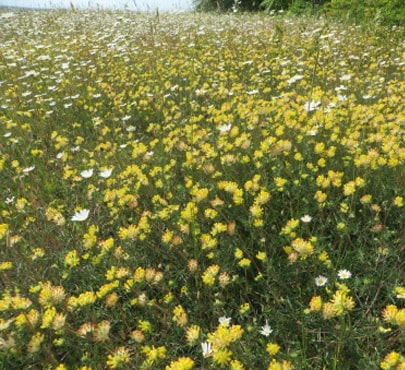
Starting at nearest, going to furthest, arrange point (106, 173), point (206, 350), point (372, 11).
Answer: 1. point (206, 350)
2. point (106, 173)
3. point (372, 11)

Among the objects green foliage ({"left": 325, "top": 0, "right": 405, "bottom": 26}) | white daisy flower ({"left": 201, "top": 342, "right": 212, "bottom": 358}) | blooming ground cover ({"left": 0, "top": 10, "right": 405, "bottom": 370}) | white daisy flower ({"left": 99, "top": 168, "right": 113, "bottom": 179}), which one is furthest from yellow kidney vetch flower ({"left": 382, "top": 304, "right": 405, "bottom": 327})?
green foliage ({"left": 325, "top": 0, "right": 405, "bottom": 26})

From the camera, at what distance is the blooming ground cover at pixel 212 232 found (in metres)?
1.48

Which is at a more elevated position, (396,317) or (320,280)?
(396,317)

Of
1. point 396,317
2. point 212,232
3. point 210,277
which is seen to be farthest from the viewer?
point 212,232

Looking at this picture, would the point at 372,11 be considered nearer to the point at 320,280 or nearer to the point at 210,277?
the point at 320,280

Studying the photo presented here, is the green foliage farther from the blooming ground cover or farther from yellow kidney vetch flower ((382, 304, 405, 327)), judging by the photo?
yellow kidney vetch flower ((382, 304, 405, 327))

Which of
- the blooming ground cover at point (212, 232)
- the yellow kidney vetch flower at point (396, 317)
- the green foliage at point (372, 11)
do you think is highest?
the green foliage at point (372, 11)

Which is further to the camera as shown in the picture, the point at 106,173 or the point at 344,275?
the point at 106,173

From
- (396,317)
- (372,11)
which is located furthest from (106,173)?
(372,11)

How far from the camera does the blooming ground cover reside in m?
1.48

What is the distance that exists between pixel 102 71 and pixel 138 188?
3.44m

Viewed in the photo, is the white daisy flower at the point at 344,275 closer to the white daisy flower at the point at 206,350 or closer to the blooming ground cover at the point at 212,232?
the blooming ground cover at the point at 212,232

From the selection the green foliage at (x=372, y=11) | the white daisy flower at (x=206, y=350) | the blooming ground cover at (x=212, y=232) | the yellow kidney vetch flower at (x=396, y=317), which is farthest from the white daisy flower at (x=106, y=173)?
the green foliage at (x=372, y=11)

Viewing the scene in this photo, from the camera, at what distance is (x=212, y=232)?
1.80 m
